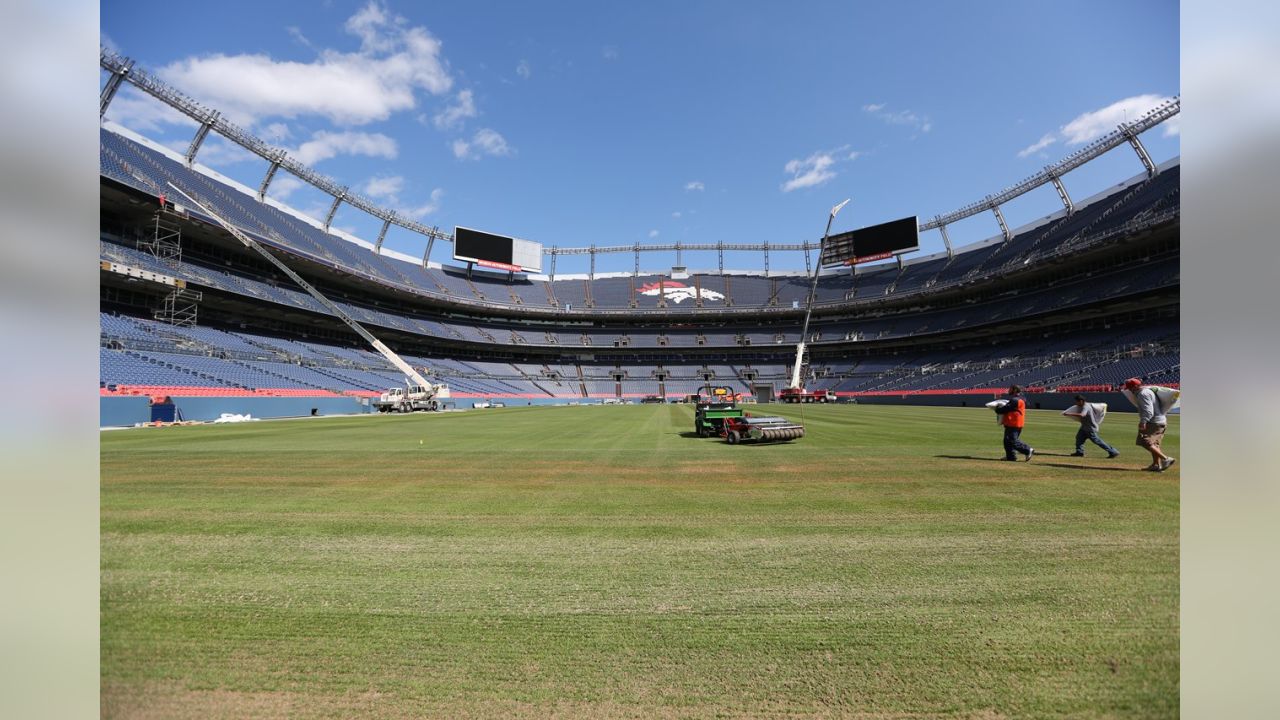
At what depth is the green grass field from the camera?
233 centimetres

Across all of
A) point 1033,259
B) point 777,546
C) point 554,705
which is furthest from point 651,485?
point 1033,259

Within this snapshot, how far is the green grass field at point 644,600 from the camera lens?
2.33 m

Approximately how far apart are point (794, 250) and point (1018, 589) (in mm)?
82166

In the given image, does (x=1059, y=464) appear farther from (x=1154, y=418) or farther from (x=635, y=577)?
(x=635, y=577)

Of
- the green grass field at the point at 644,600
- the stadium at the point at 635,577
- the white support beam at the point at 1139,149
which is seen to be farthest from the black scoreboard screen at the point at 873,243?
the green grass field at the point at 644,600

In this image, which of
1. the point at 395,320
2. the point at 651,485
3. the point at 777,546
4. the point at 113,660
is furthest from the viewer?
the point at 395,320

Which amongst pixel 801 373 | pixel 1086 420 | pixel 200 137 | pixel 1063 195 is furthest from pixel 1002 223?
pixel 200 137

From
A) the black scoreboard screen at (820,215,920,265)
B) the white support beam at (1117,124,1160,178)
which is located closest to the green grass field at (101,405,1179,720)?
the white support beam at (1117,124,1160,178)

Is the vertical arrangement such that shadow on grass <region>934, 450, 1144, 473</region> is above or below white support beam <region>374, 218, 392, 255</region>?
below

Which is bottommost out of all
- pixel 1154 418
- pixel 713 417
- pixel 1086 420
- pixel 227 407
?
pixel 227 407

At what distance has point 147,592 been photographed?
11.6ft

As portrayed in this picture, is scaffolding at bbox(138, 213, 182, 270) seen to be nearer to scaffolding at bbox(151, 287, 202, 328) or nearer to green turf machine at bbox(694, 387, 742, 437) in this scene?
scaffolding at bbox(151, 287, 202, 328)

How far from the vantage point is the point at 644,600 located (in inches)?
128
